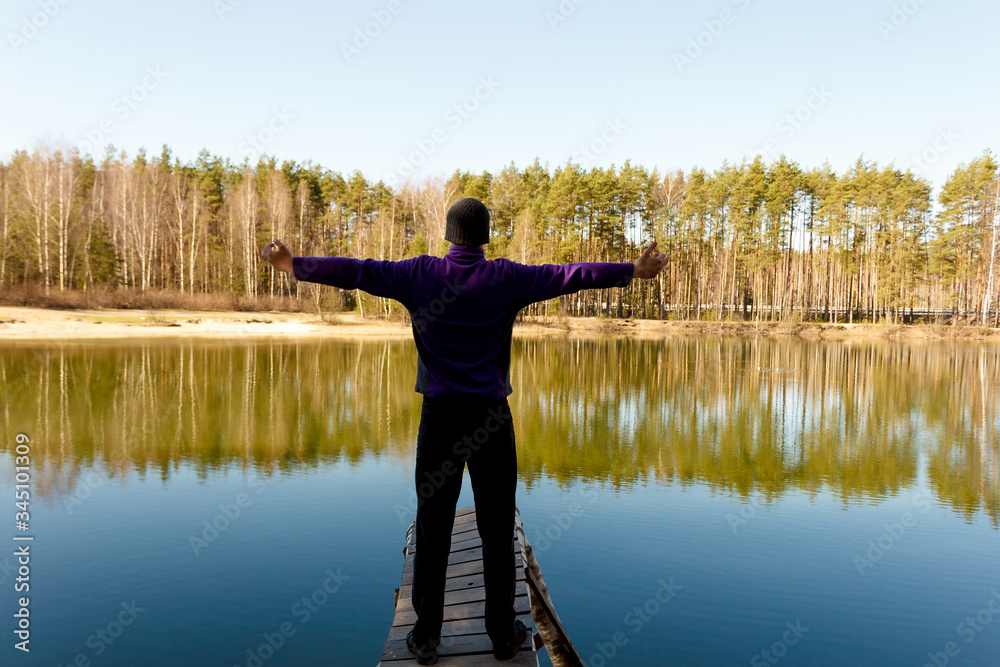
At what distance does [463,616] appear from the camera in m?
3.70

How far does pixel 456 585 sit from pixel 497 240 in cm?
4801

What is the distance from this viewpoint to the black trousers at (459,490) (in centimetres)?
310

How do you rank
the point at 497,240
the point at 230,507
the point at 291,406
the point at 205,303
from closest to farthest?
the point at 230,507
the point at 291,406
the point at 205,303
the point at 497,240

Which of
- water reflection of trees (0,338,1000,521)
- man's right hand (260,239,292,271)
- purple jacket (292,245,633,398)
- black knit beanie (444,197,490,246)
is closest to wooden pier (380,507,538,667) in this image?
purple jacket (292,245,633,398)

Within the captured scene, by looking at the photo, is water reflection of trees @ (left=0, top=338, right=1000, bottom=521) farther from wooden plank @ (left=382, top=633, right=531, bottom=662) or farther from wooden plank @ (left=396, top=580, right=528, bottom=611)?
wooden plank @ (left=382, top=633, right=531, bottom=662)

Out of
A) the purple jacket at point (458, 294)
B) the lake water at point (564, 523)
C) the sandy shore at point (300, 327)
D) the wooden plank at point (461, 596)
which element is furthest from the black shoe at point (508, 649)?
the sandy shore at point (300, 327)

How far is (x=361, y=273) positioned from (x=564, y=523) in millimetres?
5941

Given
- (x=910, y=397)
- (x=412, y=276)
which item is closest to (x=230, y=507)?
(x=412, y=276)

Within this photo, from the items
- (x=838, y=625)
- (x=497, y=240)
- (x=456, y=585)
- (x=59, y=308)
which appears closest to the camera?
(x=456, y=585)

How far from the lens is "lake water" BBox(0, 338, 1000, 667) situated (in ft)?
17.8

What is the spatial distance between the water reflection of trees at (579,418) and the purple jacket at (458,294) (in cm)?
731

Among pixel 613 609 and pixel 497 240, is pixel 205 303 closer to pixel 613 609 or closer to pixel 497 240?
pixel 497 240

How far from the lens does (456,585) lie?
13.8 ft

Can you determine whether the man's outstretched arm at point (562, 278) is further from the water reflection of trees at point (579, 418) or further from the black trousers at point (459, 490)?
the water reflection of trees at point (579, 418)
